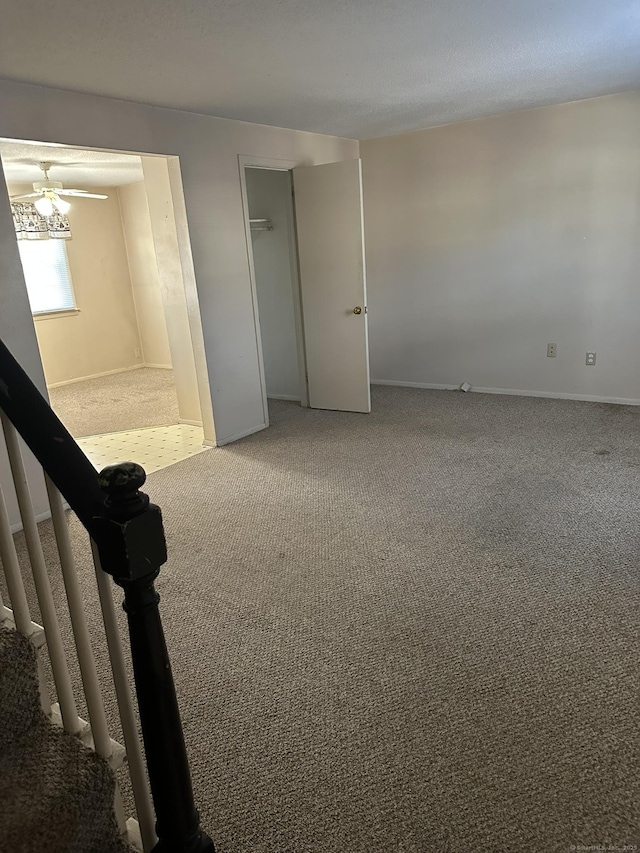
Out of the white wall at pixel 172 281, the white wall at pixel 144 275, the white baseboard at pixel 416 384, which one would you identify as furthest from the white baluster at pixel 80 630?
the white wall at pixel 144 275

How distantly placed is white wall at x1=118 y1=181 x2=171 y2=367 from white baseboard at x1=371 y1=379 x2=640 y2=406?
317cm

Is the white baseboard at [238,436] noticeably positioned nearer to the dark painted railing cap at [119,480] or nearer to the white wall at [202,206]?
the white wall at [202,206]

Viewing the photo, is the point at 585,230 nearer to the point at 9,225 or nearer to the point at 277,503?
the point at 277,503

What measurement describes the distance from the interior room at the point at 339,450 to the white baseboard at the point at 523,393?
1.0 inches

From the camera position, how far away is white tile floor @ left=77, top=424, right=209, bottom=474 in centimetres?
439

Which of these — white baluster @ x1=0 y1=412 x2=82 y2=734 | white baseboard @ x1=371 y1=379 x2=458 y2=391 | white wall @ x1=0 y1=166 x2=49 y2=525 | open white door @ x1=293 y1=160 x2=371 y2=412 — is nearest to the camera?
white baluster @ x1=0 y1=412 x2=82 y2=734

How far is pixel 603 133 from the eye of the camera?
4.56m

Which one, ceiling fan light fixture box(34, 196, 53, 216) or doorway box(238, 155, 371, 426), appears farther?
ceiling fan light fixture box(34, 196, 53, 216)

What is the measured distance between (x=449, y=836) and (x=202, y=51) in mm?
3206

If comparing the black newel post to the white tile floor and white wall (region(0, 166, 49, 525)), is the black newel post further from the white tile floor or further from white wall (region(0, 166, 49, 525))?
the white tile floor

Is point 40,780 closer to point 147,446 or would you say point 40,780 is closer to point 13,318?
point 13,318

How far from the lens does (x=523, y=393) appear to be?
5422mm

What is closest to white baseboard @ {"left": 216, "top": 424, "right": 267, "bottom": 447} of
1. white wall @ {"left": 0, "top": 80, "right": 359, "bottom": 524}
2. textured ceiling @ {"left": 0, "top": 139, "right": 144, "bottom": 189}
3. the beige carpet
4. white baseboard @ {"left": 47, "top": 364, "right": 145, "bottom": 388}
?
white wall @ {"left": 0, "top": 80, "right": 359, "bottom": 524}

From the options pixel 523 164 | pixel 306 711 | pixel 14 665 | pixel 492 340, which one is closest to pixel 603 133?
pixel 523 164
